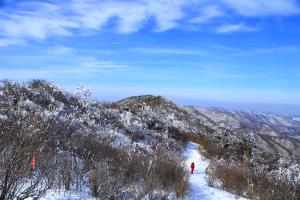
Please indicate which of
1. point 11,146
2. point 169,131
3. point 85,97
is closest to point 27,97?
point 85,97

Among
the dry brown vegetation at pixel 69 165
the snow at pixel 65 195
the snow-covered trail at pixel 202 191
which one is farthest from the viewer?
the snow-covered trail at pixel 202 191

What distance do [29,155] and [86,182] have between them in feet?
11.1

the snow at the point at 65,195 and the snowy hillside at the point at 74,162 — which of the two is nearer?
the snowy hillside at the point at 74,162

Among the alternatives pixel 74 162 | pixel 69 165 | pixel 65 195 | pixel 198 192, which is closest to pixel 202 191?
pixel 198 192

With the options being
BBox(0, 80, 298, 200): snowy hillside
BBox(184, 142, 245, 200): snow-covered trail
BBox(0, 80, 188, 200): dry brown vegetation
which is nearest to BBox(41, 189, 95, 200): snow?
BBox(0, 80, 298, 200): snowy hillside

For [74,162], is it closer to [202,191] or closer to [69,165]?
[69,165]

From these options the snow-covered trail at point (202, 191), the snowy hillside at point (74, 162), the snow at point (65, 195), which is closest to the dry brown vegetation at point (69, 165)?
the snowy hillside at point (74, 162)

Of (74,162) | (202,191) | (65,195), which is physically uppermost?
(74,162)

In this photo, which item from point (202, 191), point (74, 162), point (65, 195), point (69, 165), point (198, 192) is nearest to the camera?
point (65, 195)

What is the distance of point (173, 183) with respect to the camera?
12.4 m

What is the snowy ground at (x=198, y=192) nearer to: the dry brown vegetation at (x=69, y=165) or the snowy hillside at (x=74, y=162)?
the snowy hillside at (x=74, y=162)

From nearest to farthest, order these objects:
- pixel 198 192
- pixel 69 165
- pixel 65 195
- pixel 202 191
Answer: pixel 65 195
pixel 69 165
pixel 198 192
pixel 202 191

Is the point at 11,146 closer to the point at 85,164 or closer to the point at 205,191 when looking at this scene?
the point at 85,164

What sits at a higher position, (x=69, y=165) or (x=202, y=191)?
(x=69, y=165)
